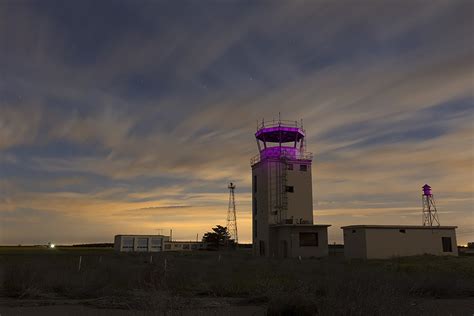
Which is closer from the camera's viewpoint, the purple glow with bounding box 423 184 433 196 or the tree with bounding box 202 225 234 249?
the purple glow with bounding box 423 184 433 196

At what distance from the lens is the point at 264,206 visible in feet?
141

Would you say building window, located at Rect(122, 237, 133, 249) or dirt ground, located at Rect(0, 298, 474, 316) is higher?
building window, located at Rect(122, 237, 133, 249)

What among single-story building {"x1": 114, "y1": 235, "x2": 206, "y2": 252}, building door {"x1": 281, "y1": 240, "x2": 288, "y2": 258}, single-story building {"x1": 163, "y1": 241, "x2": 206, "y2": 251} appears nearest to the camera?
building door {"x1": 281, "y1": 240, "x2": 288, "y2": 258}

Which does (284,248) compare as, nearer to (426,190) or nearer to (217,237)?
(426,190)

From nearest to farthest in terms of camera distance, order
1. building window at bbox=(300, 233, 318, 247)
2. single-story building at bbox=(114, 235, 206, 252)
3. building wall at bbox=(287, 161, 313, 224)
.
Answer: building window at bbox=(300, 233, 318, 247) → building wall at bbox=(287, 161, 313, 224) → single-story building at bbox=(114, 235, 206, 252)

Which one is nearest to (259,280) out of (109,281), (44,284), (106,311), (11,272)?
(109,281)

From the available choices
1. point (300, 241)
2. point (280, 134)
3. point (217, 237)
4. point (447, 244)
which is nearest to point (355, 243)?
point (300, 241)

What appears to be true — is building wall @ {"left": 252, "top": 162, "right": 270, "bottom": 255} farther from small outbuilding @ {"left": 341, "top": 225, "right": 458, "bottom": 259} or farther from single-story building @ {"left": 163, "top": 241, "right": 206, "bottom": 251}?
single-story building @ {"left": 163, "top": 241, "right": 206, "bottom": 251}

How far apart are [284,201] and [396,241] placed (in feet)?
37.5

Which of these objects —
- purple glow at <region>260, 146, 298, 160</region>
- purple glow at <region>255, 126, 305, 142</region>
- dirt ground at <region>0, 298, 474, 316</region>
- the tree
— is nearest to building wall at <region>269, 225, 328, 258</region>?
purple glow at <region>260, 146, 298, 160</region>

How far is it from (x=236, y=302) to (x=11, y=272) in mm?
9143

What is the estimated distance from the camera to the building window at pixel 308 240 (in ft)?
130

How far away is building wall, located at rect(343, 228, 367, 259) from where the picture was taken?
35125 mm

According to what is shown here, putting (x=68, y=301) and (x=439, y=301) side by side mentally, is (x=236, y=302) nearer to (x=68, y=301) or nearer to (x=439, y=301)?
(x=68, y=301)
